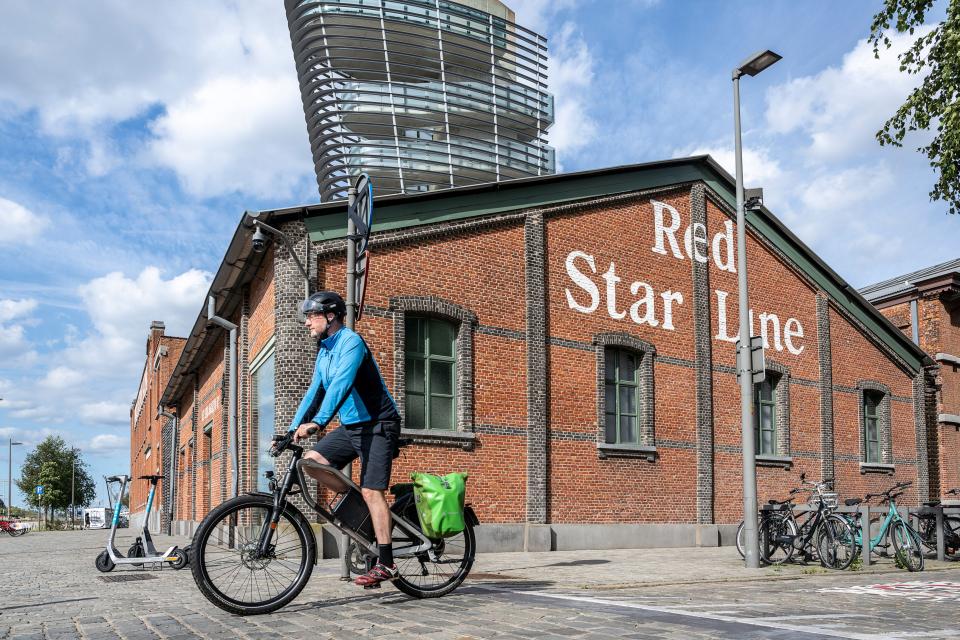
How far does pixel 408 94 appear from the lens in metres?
28.1

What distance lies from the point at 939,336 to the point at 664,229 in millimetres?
12048

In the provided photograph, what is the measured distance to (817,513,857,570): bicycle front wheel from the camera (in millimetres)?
10867

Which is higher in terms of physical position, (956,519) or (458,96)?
(458,96)

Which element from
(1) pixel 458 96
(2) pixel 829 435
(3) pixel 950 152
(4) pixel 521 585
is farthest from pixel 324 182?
(4) pixel 521 585

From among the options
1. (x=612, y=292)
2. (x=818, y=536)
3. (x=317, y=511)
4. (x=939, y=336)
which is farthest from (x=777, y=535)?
(x=939, y=336)

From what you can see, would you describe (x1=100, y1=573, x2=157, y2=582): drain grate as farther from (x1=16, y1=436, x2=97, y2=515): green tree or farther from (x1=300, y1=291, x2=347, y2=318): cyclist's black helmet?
(x1=16, y1=436, x2=97, y2=515): green tree

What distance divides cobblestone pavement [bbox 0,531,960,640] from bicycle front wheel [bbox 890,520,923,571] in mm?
689

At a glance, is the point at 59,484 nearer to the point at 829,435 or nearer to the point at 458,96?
the point at 458,96

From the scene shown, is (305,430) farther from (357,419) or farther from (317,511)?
(317,511)

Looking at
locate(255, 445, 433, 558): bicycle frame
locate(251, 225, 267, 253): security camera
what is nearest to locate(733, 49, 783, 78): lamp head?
locate(251, 225, 267, 253): security camera

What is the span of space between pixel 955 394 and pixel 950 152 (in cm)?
1288

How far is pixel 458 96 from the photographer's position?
95.5 feet

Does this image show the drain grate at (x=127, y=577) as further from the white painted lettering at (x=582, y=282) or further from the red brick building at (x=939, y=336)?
the red brick building at (x=939, y=336)

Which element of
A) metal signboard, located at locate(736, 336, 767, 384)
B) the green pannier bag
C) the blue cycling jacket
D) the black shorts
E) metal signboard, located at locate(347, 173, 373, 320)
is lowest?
the green pannier bag
